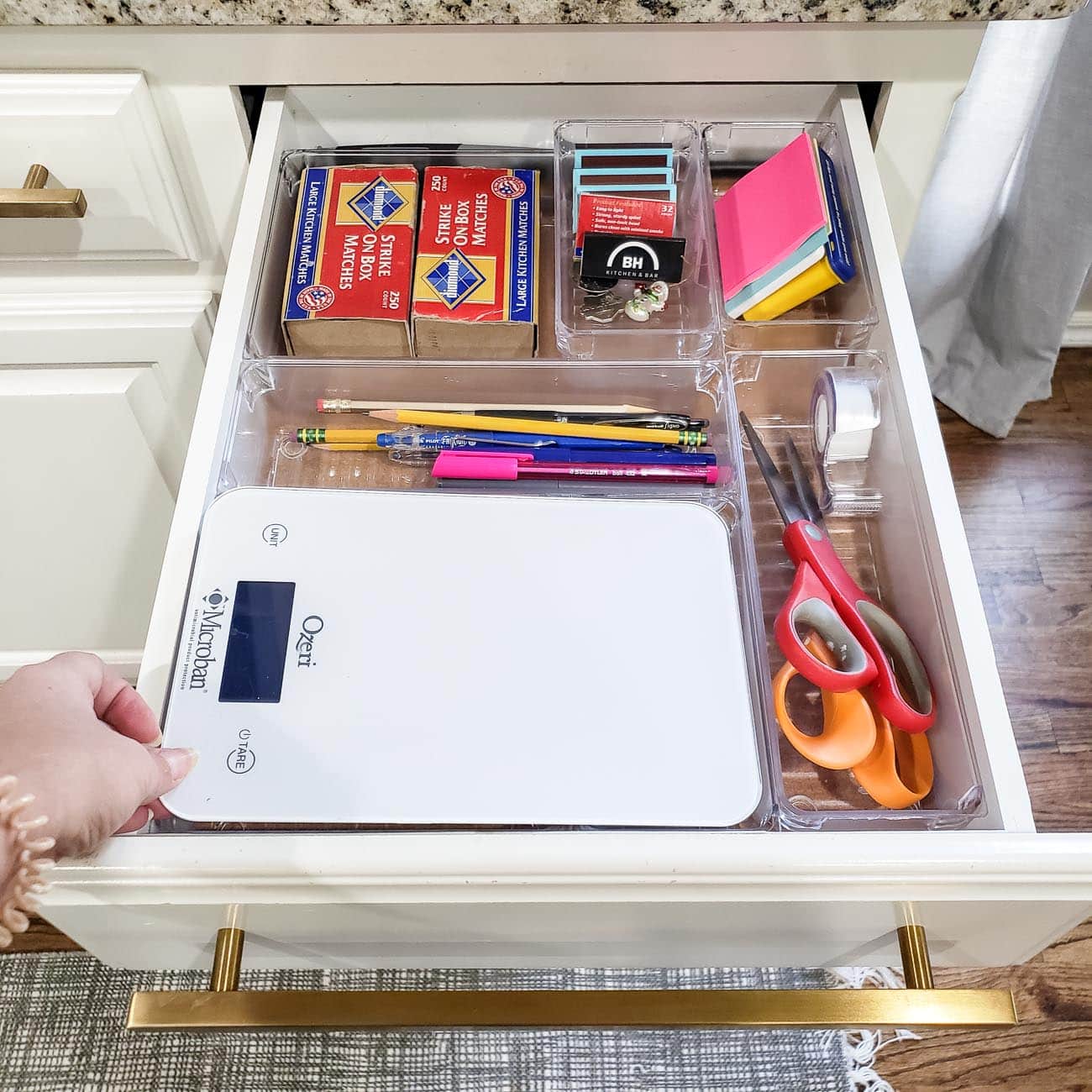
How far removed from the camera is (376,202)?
69 cm

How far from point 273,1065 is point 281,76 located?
3.21ft

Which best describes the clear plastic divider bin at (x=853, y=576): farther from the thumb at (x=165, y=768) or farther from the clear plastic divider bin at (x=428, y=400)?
the thumb at (x=165, y=768)

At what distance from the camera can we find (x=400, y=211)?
688 mm

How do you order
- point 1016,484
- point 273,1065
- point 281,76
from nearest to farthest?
point 281,76 → point 273,1065 → point 1016,484

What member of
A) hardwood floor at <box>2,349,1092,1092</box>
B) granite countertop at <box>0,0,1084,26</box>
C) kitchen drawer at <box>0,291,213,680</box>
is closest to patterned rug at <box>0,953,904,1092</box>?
hardwood floor at <box>2,349,1092,1092</box>

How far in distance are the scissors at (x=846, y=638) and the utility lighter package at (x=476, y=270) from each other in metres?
0.24

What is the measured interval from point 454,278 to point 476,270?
0.06ft

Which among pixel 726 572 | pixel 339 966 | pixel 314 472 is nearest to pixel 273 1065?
pixel 339 966

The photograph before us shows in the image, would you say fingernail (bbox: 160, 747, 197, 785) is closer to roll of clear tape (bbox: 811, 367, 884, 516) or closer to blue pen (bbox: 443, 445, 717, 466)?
blue pen (bbox: 443, 445, 717, 466)

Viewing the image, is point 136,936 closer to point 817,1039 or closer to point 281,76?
point 281,76

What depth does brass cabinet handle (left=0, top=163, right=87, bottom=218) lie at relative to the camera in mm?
639

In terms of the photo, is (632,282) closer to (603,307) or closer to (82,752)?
(603,307)

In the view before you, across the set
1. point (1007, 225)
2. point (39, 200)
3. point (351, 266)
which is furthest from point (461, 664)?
point (1007, 225)

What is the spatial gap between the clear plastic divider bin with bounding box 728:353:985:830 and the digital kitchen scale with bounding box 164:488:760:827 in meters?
0.06
